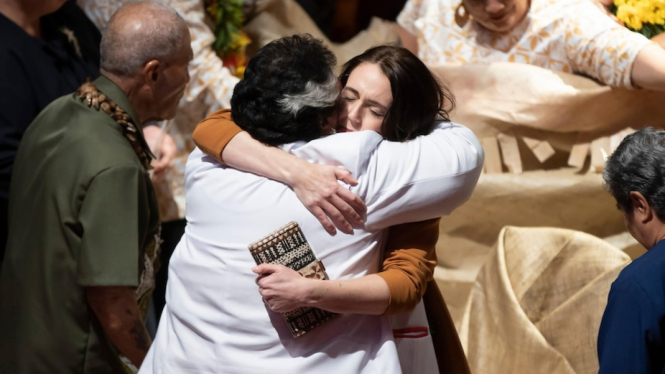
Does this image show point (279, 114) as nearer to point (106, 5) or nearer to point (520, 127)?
point (520, 127)

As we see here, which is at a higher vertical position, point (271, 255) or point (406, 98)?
point (406, 98)

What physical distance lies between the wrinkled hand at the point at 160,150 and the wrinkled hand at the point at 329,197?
182cm

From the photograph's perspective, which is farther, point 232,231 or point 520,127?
point 520,127

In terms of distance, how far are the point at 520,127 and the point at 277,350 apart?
71.2 inches

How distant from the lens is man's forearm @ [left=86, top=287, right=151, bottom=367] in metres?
2.39

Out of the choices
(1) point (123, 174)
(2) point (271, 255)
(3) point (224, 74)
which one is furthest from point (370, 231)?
(3) point (224, 74)

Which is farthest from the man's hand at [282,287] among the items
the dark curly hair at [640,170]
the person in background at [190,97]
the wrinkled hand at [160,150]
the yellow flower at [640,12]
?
the person in background at [190,97]

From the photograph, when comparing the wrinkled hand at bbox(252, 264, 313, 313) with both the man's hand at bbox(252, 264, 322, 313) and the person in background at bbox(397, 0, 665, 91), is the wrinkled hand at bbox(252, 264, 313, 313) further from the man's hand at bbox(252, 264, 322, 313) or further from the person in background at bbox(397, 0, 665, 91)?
the person in background at bbox(397, 0, 665, 91)

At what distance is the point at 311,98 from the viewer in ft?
6.35

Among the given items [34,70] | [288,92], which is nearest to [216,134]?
[288,92]

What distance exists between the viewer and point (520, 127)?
3.41 m

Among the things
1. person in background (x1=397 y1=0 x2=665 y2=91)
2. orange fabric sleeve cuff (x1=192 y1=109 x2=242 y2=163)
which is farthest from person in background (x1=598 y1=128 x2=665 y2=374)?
person in background (x1=397 y1=0 x2=665 y2=91)

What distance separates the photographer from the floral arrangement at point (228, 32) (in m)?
3.96

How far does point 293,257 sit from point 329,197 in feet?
0.48
